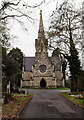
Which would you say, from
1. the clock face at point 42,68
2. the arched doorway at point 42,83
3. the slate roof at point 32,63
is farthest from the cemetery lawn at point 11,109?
the slate roof at point 32,63

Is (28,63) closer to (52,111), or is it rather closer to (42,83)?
(42,83)

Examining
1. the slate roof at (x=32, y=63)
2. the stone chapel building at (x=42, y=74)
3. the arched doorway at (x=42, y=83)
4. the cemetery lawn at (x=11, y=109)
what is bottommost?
the arched doorway at (x=42, y=83)

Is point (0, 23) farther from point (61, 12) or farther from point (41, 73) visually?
point (41, 73)

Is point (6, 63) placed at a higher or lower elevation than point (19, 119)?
higher

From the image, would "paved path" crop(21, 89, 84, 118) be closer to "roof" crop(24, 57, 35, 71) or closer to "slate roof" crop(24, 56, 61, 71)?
"slate roof" crop(24, 56, 61, 71)

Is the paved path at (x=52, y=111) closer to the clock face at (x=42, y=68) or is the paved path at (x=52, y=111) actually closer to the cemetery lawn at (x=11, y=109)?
the cemetery lawn at (x=11, y=109)

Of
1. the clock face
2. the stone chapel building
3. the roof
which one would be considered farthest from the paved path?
the roof

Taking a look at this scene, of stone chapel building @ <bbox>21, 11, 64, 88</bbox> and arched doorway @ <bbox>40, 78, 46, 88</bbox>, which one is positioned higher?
stone chapel building @ <bbox>21, 11, 64, 88</bbox>

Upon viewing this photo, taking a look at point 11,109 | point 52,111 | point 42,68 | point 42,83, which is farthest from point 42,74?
point 52,111

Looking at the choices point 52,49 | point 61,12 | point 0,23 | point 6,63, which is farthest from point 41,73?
point 61,12

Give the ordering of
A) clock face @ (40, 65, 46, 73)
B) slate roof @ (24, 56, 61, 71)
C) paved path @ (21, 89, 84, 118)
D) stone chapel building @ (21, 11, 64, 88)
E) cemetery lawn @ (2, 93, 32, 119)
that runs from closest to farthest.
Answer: cemetery lawn @ (2, 93, 32, 119)
paved path @ (21, 89, 84, 118)
stone chapel building @ (21, 11, 64, 88)
clock face @ (40, 65, 46, 73)
slate roof @ (24, 56, 61, 71)

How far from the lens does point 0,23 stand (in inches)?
355

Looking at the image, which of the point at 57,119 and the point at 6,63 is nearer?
the point at 57,119

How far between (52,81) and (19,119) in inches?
1353
